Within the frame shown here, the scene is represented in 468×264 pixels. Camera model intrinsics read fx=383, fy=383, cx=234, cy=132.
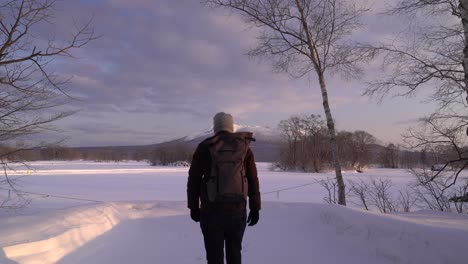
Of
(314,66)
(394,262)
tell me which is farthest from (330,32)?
(394,262)

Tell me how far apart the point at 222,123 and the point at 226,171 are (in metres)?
0.49

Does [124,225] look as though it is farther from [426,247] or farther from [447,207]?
[447,207]

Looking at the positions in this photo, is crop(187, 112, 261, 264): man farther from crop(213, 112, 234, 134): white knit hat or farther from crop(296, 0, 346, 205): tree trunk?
crop(296, 0, 346, 205): tree trunk

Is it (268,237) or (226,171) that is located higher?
(226,171)

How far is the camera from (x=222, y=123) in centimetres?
365

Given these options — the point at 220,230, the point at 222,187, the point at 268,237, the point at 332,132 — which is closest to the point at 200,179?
the point at 222,187

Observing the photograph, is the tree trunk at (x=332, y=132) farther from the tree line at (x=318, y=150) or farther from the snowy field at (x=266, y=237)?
the tree line at (x=318, y=150)

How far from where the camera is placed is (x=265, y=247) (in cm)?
635

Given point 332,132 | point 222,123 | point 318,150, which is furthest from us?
point 318,150

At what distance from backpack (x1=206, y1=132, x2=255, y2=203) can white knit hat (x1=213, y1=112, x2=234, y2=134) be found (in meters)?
0.15

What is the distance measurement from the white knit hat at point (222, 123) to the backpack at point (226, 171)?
15 cm

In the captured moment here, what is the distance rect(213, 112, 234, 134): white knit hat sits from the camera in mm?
3650

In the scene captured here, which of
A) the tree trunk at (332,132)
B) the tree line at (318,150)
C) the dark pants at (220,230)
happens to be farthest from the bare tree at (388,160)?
the dark pants at (220,230)

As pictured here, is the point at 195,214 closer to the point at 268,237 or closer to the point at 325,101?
the point at 268,237
